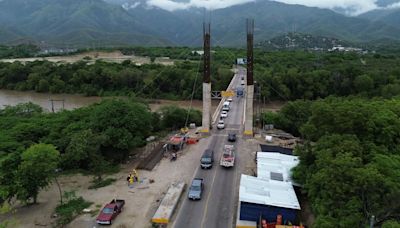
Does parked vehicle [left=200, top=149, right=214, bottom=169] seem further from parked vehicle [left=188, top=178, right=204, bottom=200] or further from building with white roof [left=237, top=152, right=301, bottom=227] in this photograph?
building with white roof [left=237, top=152, right=301, bottom=227]

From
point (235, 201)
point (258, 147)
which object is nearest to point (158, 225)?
point (235, 201)

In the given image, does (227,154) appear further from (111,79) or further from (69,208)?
(111,79)

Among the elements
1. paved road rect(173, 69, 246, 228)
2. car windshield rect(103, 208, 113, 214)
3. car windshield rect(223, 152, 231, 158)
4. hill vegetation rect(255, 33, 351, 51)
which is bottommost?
paved road rect(173, 69, 246, 228)

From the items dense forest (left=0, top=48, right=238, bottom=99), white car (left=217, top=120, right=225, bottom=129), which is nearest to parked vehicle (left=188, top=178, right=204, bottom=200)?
white car (left=217, top=120, right=225, bottom=129)

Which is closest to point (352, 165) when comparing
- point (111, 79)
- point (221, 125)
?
point (221, 125)

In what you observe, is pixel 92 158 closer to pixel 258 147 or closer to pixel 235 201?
pixel 235 201

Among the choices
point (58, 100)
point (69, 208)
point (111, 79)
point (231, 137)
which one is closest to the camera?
point (69, 208)
